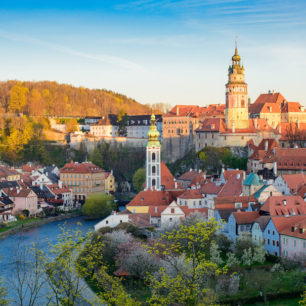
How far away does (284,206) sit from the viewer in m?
36.3

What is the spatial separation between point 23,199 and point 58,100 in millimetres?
55762

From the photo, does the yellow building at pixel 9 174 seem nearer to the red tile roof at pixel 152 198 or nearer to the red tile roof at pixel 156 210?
the red tile roof at pixel 152 198

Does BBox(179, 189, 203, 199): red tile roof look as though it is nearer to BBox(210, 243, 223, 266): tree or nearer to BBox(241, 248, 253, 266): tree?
BBox(210, 243, 223, 266): tree

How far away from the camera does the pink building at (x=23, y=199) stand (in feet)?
174

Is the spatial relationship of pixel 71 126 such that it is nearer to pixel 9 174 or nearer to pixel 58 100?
pixel 58 100

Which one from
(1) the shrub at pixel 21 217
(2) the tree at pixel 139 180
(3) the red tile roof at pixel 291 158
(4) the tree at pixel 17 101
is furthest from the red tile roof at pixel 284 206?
(4) the tree at pixel 17 101

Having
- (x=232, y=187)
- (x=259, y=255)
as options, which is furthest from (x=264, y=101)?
(x=259, y=255)

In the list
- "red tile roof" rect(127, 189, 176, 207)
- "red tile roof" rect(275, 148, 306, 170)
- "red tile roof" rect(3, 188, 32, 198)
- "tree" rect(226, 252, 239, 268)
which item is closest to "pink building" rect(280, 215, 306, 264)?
"tree" rect(226, 252, 239, 268)

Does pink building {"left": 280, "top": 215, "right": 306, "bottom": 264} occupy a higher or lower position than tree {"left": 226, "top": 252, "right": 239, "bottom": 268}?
higher

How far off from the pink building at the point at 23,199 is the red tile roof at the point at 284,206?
2475 cm

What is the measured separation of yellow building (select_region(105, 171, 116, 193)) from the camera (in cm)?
7025

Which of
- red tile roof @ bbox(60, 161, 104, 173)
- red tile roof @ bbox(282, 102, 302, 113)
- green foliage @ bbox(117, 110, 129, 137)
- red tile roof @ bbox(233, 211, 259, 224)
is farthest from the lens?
green foliage @ bbox(117, 110, 129, 137)

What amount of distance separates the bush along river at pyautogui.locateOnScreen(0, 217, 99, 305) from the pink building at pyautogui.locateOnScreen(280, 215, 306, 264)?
10657 mm

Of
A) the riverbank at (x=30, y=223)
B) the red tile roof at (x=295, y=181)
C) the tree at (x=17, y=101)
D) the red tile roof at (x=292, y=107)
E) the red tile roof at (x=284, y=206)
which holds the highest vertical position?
the tree at (x=17, y=101)
